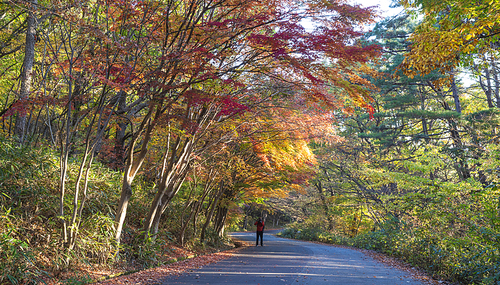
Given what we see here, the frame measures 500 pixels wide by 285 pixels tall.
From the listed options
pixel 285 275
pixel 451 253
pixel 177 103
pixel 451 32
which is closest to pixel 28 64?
pixel 177 103

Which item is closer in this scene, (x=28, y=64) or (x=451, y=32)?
(x=451, y=32)

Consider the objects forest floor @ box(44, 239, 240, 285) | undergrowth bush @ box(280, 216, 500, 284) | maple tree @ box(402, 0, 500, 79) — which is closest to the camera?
forest floor @ box(44, 239, 240, 285)

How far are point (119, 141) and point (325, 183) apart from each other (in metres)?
17.2

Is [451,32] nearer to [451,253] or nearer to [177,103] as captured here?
[451,253]

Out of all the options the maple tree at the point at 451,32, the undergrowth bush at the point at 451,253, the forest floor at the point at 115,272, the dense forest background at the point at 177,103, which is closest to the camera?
the forest floor at the point at 115,272

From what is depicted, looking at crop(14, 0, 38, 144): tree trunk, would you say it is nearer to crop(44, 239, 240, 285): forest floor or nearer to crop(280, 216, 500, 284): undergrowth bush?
crop(44, 239, 240, 285): forest floor

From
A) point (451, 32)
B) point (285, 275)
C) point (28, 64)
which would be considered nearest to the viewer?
point (451, 32)

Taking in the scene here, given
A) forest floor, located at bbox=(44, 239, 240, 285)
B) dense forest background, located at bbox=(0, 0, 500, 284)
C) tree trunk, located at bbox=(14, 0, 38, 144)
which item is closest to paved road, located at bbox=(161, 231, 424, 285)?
forest floor, located at bbox=(44, 239, 240, 285)

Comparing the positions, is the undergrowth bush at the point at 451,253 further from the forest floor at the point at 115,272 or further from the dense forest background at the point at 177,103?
the forest floor at the point at 115,272

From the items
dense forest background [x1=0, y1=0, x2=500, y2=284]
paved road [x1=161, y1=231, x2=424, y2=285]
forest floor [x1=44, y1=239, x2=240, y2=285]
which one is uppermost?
dense forest background [x1=0, y1=0, x2=500, y2=284]

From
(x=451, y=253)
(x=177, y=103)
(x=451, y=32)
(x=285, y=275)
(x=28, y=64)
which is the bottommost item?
(x=285, y=275)

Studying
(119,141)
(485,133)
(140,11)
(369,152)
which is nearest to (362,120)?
(369,152)

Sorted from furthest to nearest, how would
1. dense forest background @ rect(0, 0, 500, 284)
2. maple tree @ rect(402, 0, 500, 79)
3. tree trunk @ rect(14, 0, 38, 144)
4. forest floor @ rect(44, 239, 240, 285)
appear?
tree trunk @ rect(14, 0, 38, 144), dense forest background @ rect(0, 0, 500, 284), maple tree @ rect(402, 0, 500, 79), forest floor @ rect(44, 239, 240, 285)

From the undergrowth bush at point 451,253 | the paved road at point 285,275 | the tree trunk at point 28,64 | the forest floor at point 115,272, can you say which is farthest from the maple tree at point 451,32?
the tree trunk at point 28,64
